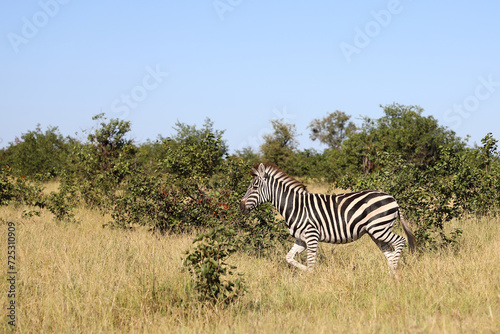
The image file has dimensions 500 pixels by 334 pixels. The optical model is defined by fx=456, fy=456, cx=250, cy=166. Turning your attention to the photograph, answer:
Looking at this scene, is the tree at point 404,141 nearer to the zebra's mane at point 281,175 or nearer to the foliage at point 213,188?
the foliage at point 213,188

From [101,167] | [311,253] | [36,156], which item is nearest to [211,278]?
[311,253]

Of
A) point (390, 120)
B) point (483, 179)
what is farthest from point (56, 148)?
point (483, 179)

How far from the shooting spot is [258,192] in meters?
7.77

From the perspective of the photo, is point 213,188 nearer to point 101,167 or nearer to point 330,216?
point 330,216

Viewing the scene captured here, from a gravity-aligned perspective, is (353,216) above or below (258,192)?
below

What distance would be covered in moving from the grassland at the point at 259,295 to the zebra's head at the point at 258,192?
0.96 meters

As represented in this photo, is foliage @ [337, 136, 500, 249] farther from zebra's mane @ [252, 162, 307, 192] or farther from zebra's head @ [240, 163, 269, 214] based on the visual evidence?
zebra's head @ [240, 163, 269, 214]

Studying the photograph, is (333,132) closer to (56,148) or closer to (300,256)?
(56,148)

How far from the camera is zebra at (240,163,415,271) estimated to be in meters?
7.21

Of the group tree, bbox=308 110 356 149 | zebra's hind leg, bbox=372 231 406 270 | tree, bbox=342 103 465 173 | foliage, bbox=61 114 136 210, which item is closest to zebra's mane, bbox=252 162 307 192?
zebra's hind leg, bbox=372 231 406 270

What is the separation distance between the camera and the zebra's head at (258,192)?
7.71m

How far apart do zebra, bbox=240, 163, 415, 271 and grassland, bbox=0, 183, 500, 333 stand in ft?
1.21

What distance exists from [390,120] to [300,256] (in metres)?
23.4

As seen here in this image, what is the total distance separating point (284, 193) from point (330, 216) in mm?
860
